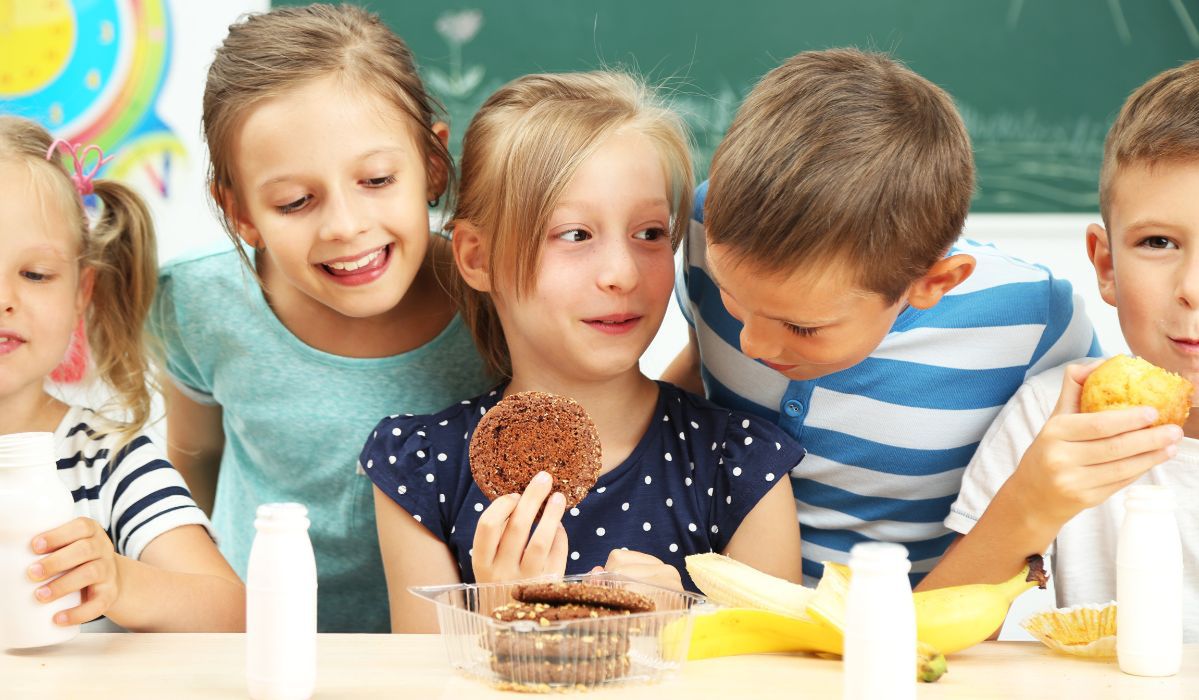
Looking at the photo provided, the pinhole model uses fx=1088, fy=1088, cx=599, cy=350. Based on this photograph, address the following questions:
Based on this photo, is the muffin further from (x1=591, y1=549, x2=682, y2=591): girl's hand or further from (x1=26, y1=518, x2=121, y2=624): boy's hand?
(x1=26, y1=518, x2=121, y2=624): boy's hand

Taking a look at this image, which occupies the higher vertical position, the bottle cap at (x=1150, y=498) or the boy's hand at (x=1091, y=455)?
the boy's hand at (x=1091, y=455)

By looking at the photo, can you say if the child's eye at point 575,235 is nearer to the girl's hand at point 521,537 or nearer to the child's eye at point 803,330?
the child's eye at point 803,330

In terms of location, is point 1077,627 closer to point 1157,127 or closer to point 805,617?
point 805,617

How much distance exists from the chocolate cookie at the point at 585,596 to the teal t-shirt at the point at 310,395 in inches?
30.3

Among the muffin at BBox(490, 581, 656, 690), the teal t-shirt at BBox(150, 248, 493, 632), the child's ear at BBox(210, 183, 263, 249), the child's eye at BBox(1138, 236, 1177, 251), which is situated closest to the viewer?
the muffin at BBox(490, 581, 656, 690)

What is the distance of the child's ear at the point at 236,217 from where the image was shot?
1667 mm

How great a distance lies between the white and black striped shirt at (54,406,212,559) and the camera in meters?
1.49

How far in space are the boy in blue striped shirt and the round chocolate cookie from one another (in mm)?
284

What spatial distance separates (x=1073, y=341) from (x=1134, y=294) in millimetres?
262

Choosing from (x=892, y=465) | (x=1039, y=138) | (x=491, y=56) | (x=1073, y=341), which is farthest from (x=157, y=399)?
(x=1039, y=138)

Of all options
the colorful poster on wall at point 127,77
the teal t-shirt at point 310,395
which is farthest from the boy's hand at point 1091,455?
the colorful poster on wall at point 127,77

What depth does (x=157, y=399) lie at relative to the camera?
10.00 feet

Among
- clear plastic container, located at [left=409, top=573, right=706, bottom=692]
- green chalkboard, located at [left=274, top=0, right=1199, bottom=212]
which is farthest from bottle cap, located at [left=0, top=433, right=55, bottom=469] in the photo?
green chalkboard, located at [left=274, top=0, right=1199, bottom=212]

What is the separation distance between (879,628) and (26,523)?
0.82 m
